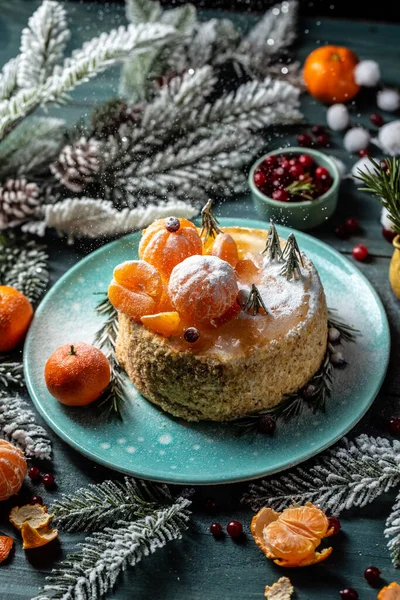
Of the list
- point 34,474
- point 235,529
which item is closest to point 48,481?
point 34,474

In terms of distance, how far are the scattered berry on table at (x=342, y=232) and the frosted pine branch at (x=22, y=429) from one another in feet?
4.45

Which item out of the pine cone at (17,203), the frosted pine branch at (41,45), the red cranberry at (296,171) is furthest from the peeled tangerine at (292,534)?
the frosted pine branch at (41,45)

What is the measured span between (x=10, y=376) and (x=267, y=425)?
34.8 inches

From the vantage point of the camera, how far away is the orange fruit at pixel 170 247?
246 cm

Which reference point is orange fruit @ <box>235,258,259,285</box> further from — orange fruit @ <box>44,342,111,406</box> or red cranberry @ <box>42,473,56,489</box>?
red cranberry @ <box>42,473,56,489</box>

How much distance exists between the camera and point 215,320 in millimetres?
2406

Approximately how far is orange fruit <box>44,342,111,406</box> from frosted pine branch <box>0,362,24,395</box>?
0.78 feet

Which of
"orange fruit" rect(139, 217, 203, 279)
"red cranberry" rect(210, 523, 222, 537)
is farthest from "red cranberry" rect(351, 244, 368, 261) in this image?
"red cranberry" rect(210, 523, 222, 537)

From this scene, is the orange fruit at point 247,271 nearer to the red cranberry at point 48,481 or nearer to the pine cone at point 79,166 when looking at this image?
the red cranberry at point 48,481

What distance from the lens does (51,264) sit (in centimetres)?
321

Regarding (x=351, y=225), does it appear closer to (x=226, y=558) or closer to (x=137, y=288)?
(x=137, y=288)

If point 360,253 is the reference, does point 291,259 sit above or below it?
above

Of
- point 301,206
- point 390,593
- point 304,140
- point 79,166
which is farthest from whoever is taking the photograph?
point 304,140

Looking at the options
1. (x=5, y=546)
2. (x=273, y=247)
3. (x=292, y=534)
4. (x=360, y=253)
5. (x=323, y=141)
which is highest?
(x=273, y=247)
